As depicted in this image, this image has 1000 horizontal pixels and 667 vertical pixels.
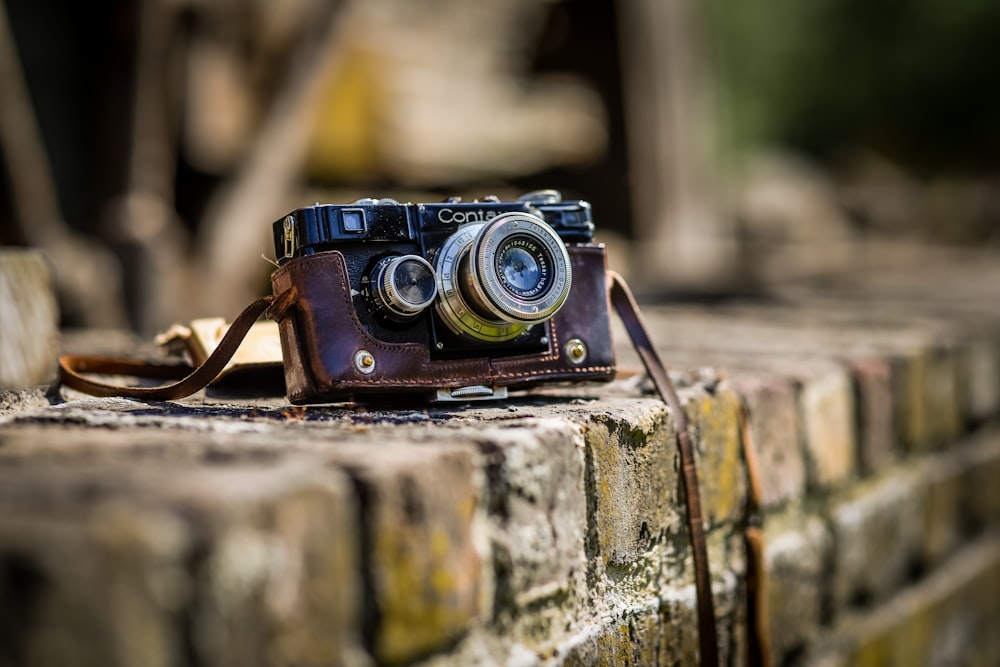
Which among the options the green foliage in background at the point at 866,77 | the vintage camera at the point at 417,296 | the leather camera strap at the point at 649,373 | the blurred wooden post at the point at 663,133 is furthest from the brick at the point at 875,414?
the green foliage in background at the point at 866,77

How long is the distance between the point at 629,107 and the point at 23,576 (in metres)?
4.93

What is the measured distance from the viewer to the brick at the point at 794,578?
1492 mm

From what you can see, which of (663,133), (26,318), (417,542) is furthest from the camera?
(663,133)

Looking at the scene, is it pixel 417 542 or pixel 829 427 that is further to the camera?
pixel 829 427

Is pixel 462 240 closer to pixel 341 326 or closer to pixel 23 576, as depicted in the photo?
pixel 341 326

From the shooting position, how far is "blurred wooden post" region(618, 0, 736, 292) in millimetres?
5184

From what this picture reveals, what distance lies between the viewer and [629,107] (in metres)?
5.27

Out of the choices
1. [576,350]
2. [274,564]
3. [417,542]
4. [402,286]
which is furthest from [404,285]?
[274,564]

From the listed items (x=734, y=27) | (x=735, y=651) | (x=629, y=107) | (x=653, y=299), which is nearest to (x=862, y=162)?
(x=734, y=27)

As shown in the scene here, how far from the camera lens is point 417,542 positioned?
0.87 m

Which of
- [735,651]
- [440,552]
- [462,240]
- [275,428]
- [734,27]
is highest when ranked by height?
[734,27]

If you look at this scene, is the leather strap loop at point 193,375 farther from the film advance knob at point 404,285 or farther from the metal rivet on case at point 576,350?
the metal rivet on case at point 576,350

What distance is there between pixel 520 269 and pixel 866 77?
15.9 m

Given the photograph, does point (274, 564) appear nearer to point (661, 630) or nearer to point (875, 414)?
point (661, 630)
